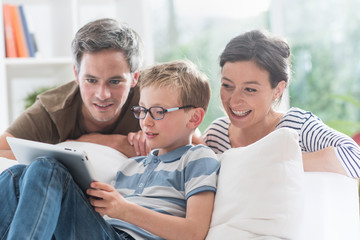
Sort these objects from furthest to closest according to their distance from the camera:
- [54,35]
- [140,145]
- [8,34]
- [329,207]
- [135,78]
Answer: [54,35] → [8,34] → [135,78] → [140,145] → [329,207]

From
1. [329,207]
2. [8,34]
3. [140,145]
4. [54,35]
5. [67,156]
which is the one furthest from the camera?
[54,35]

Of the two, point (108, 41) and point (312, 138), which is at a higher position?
point (108, 41)

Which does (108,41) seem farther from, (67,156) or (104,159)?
(67,156)

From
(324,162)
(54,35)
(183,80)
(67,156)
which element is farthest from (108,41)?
(54,35)

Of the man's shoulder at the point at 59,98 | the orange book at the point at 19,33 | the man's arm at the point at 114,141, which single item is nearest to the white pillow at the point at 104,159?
the man's arm at the point at 114,141

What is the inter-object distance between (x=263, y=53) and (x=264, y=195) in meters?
0.58

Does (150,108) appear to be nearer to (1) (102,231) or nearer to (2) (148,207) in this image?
(2) (148,207)

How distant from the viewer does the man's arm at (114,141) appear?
1867 millimetres

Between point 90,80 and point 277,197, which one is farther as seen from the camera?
point 90,80

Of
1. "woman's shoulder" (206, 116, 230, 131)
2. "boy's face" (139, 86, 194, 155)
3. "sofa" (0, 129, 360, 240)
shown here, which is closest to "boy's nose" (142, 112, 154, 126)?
"boy's face" (139, 86, 194, 155)

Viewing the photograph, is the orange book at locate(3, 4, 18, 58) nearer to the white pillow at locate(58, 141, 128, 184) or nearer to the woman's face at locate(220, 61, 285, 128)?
the white pillow at locate(58, 141, 128, 184)

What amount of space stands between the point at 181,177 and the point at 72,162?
338 millimetres

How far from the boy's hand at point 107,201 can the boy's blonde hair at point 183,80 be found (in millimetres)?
391

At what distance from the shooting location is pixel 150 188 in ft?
4.72
